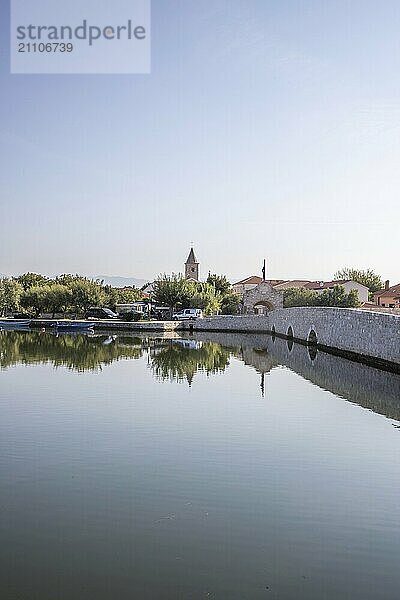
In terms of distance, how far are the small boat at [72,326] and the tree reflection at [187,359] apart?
9491 mm

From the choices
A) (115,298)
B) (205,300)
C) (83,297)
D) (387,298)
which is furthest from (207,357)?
(387,298)

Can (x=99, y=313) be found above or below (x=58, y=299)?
below

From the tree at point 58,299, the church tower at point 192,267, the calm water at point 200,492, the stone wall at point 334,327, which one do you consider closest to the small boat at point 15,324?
the tree at point 58,299

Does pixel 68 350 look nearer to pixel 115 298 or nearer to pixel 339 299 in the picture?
pixel 339 299

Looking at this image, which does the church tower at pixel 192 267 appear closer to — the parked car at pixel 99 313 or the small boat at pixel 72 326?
the parked car at pixel 99 313

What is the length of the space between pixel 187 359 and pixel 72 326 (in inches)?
703

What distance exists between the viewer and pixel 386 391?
1379cm

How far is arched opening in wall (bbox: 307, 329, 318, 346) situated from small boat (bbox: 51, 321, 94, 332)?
1496cm

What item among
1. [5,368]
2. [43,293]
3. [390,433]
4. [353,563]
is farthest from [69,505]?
[43,293]

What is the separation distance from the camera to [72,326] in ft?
128

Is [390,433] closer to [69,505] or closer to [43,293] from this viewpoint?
[69,505]

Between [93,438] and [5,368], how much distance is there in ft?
32.8

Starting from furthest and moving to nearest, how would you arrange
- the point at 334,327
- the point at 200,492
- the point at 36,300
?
1. the point at 36,300
2. the point at 334,327
3. the point at 200,492

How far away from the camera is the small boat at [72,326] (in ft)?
126
